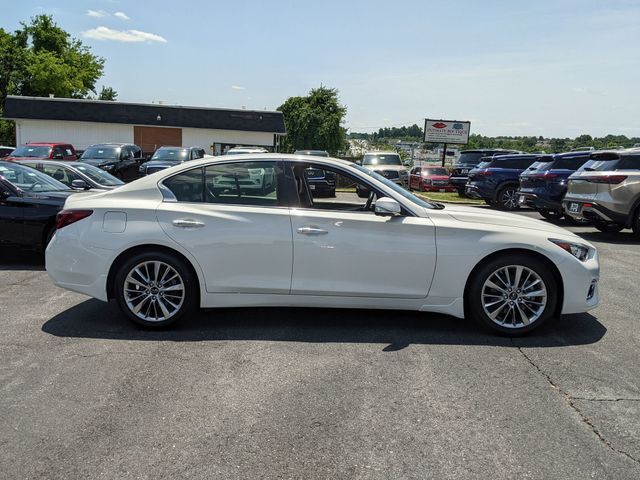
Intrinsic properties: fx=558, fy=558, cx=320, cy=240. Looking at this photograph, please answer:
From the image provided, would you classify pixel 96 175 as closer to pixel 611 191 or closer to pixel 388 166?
pixel 611 191

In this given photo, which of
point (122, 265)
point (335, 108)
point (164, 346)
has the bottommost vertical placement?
point (164, 346)

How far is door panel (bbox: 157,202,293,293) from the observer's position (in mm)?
4945

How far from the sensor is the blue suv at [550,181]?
13711 millimetres

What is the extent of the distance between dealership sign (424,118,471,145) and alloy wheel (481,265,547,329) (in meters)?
30.0

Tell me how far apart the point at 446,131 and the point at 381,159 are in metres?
12.4

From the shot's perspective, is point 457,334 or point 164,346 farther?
point 457,334

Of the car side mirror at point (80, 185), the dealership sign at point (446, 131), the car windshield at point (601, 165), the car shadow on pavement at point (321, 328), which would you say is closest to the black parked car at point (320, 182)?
the car shadow on pavement at point (321, 328)

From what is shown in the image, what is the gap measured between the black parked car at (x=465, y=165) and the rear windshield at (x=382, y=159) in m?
2.38

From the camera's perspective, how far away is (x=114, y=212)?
5.05 metres

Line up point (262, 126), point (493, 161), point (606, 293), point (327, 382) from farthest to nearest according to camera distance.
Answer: point (262, 126) → point (493, 161) → point (606, 293) → point (327, 382)

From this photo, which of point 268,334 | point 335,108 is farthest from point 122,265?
point 335,108

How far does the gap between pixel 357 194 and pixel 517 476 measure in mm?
2972

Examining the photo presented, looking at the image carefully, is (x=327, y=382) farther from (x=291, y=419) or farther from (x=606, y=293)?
(x=606, y=293)

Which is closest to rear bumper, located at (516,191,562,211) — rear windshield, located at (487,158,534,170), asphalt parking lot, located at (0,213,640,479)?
rear windshield, located at (487,158,534,170)
